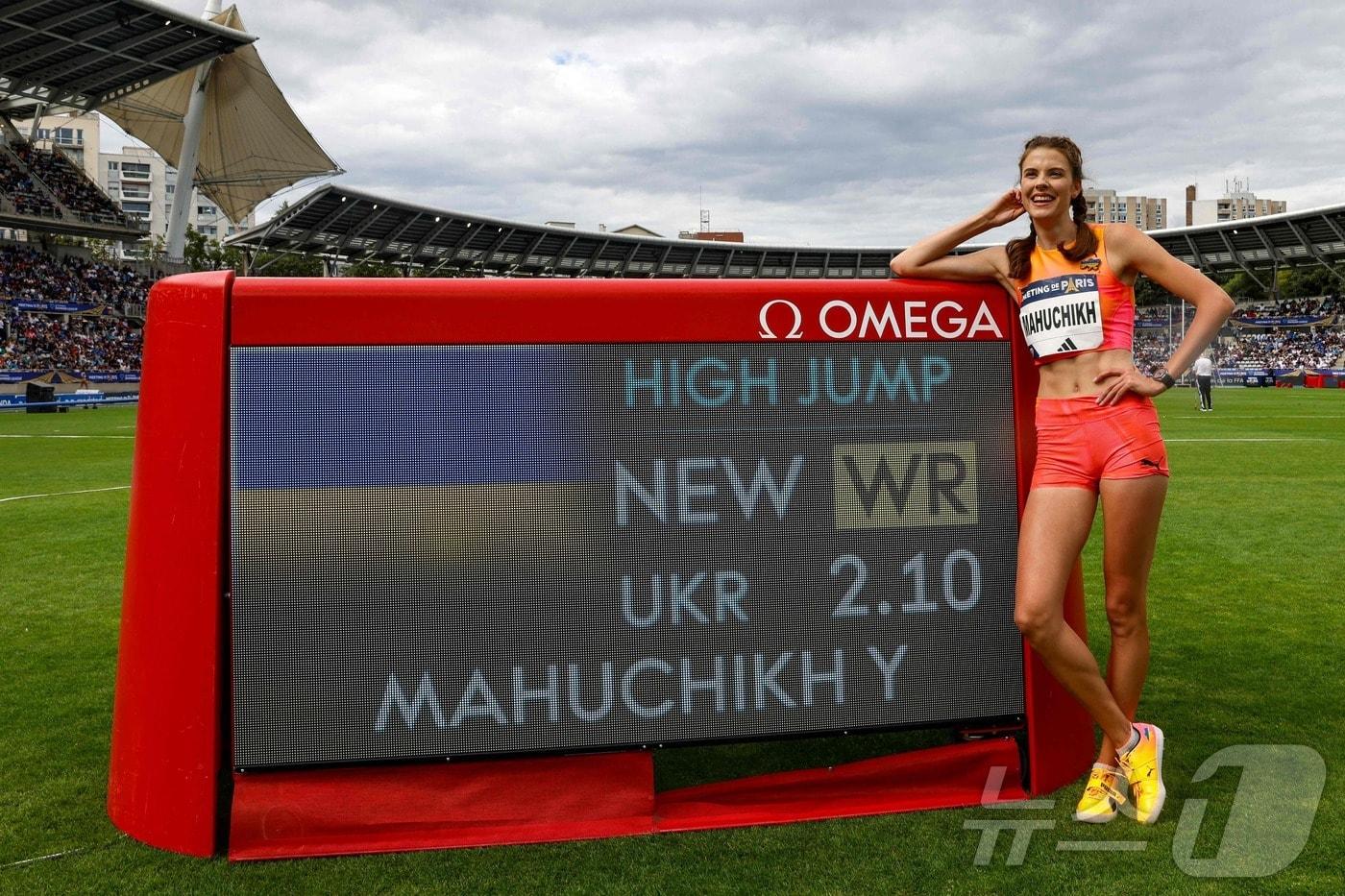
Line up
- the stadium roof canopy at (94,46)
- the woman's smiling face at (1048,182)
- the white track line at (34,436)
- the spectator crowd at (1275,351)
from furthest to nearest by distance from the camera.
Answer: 1. the spectator crowd at (1275,351)
2. the stadium roof canopy at (94,46)
3. the white track line at (34,436)
4. the woman's smiling face at (1048,182)

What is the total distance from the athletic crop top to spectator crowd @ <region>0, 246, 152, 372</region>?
3981cm

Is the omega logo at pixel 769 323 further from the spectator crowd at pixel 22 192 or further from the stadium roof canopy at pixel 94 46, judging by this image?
the spectator crowd at pixel 22 192

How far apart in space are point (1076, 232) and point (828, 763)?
187 centimetres

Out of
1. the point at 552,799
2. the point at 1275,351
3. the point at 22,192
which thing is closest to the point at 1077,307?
the point at 552,799

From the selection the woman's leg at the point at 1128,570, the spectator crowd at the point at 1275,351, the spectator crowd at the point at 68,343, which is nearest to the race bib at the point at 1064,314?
the woman's leg at the point at 1128,570

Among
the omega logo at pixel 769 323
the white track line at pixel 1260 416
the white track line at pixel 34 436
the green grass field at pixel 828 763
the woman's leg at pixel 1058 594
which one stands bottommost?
the green grass field at pixel 828 763

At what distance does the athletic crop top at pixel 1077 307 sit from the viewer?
9.47 feet

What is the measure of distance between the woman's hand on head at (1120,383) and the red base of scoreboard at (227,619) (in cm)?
68

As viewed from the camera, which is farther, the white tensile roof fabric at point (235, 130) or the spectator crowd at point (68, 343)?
the white tensile roof fabric at point (235, 130)

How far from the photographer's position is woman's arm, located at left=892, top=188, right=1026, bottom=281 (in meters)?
3.06

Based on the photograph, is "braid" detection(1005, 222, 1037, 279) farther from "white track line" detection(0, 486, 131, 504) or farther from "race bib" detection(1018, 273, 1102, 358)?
"white track line" detection(0, 486, 131, 504)

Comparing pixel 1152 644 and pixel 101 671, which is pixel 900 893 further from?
pixel 101 671

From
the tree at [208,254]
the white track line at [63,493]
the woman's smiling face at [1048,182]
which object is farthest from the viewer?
the tree at [208,254]
